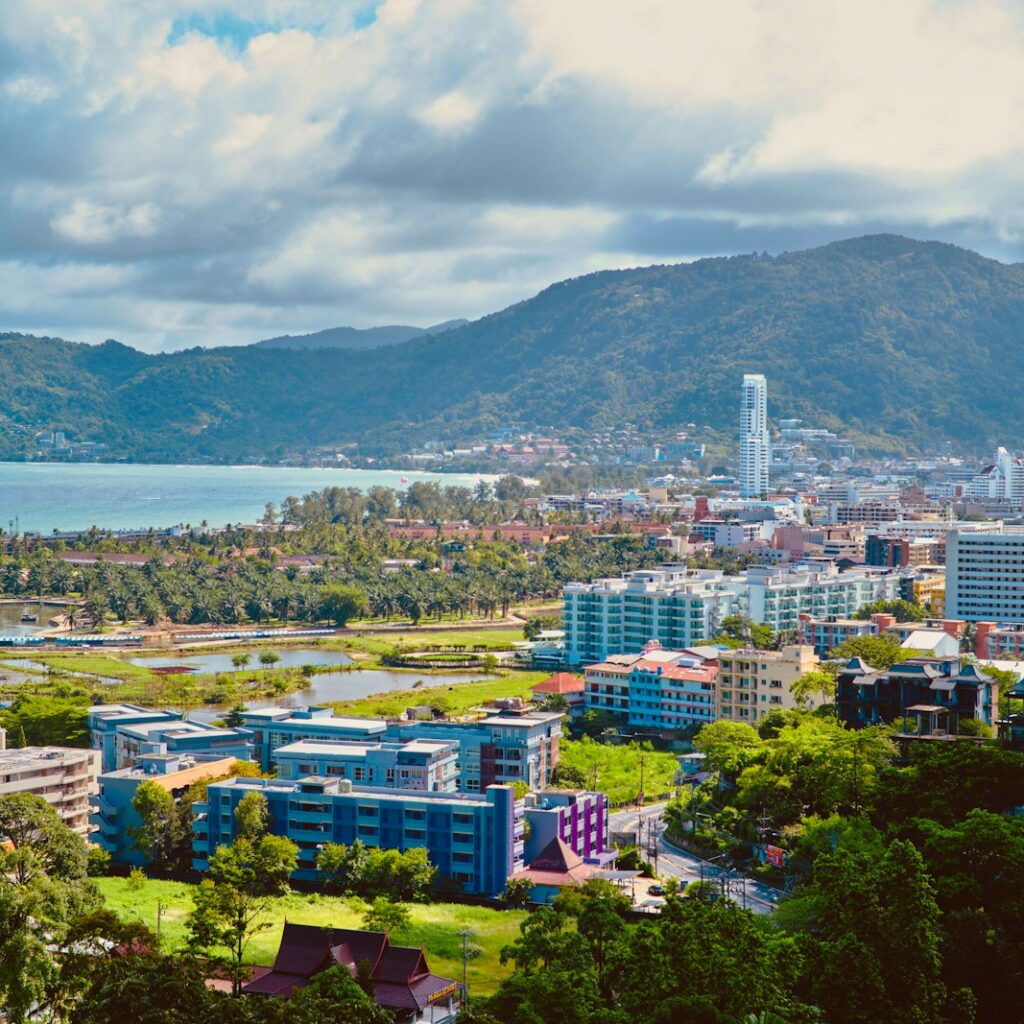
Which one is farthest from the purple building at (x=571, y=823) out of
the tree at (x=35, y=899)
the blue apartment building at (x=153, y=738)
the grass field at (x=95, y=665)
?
the grass field at (x=95, y=665)

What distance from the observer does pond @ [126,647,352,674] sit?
46.2 metres

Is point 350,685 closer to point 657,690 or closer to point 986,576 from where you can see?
point 657,690

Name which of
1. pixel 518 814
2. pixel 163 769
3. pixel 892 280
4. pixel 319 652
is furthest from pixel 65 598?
pixel 892 280

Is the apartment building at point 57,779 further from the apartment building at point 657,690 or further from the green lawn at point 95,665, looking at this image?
the green lawn at point 95,665

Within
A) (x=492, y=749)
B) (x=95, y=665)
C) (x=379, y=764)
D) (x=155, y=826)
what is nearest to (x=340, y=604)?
(x=95, y=665)

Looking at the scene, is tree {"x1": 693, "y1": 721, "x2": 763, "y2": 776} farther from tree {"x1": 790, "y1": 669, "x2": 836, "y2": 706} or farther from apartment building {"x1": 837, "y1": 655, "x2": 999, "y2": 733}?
tree {"x1": 790, "y1": 669, "x2": 836, "y2": 706}

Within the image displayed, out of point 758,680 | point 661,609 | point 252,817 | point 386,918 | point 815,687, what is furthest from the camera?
point 661,609

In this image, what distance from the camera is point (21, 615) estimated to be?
2323 inches

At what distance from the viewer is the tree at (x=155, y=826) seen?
25172mm

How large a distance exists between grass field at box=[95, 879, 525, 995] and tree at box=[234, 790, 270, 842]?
3.86 ft

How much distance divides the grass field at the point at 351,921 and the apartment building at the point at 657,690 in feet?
43.8

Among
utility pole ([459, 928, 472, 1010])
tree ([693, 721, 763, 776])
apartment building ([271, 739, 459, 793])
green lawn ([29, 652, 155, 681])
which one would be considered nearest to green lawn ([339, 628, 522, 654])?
green lawn ([29, 652, 155, 681])

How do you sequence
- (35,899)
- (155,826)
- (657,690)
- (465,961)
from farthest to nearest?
(657,690), (155,826), (465,961), (35,899)

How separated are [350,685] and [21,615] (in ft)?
68.6
